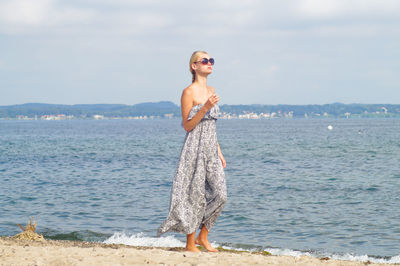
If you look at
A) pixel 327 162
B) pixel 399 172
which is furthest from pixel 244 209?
pixel 327 162

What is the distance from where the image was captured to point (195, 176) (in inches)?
261

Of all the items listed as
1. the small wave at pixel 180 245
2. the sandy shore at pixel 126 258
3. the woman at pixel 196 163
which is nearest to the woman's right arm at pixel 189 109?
the woman at pixel 196 163

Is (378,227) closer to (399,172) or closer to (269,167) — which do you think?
(399,172)

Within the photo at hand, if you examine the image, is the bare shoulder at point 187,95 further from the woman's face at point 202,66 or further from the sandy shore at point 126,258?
the sandy shore at point 126,258

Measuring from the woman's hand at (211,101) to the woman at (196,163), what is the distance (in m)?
0.27

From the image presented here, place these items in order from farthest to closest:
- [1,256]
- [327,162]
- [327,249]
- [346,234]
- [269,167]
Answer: [327,162]
[269,167]
[346,234]
[327,249]
[1,256]

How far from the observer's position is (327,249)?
11.0m

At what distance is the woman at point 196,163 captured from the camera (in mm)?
6621

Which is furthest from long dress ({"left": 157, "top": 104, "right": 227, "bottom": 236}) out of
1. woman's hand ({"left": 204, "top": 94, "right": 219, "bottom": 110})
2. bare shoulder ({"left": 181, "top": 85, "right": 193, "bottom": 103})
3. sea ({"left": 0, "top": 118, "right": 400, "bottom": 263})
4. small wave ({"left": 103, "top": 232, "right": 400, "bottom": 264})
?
sea ({"left": 0, "top": 118, "right": 400, "bottom": 263})

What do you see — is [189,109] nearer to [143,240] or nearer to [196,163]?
[196,163]

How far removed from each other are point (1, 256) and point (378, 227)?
31.1 feet

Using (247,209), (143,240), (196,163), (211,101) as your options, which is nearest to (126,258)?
(196,163)

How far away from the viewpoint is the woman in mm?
6621

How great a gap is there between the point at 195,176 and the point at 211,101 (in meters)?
1.01
